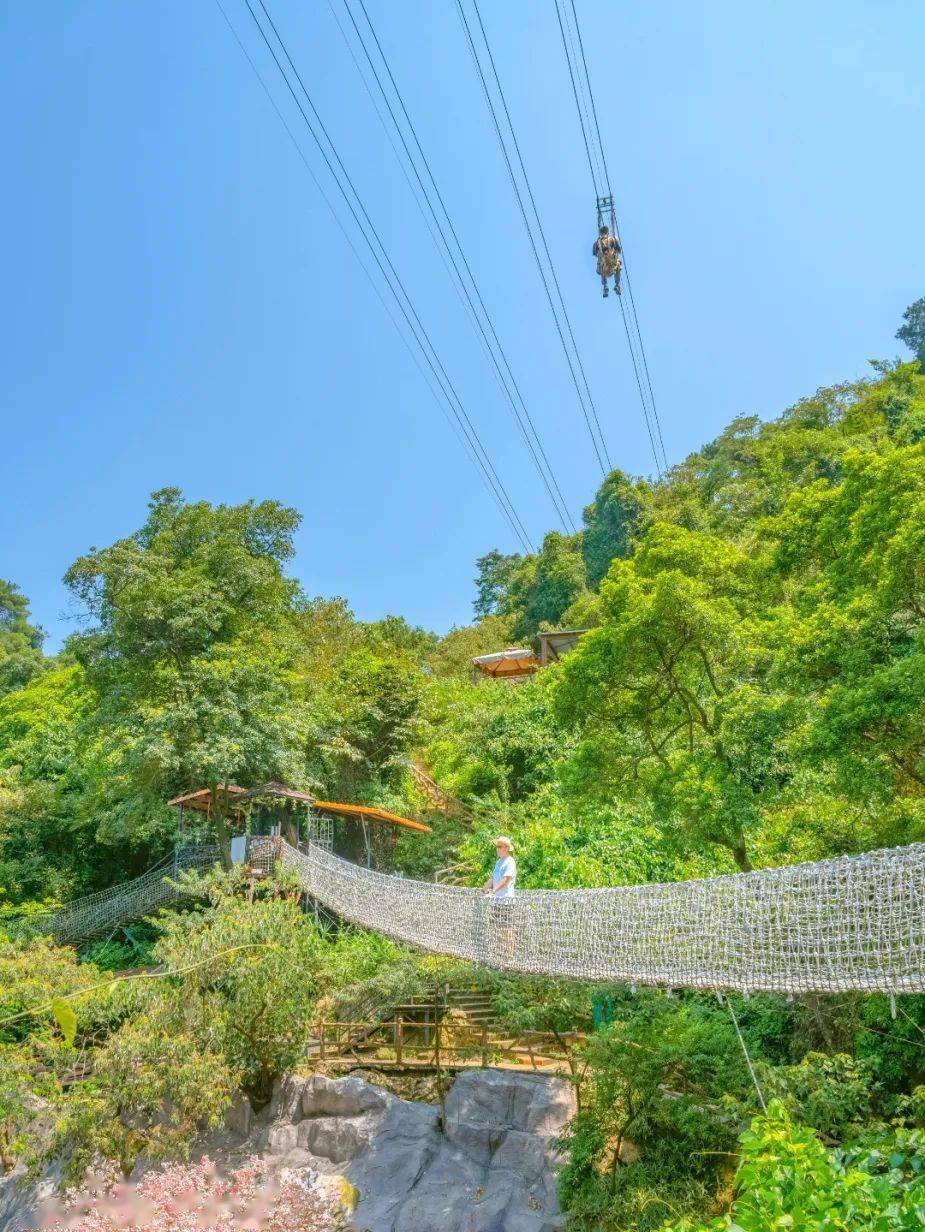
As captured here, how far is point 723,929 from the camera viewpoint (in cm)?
348

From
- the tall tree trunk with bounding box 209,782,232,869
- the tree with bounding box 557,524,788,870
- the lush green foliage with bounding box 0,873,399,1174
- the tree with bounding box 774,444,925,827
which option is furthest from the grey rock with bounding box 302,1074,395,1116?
the tree with bounding box 774,444,925,827

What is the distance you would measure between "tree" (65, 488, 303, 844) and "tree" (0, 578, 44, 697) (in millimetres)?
17417

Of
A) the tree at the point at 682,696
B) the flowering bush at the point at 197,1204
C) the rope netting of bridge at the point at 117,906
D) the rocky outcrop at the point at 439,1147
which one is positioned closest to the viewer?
the flowering bush at the point at 197,1204

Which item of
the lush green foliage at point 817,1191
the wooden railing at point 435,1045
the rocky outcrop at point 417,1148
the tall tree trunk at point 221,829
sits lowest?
the rocky outcrop at point 417,1148

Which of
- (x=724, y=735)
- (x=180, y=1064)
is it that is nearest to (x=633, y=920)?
(x=724, y=735)

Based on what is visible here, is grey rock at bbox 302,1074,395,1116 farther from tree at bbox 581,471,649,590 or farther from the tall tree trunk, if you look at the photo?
tree at bbox 581,471,649,590

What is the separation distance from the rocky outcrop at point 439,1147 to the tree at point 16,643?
2302 cm

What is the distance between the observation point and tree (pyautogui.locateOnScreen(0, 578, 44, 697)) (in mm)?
27766

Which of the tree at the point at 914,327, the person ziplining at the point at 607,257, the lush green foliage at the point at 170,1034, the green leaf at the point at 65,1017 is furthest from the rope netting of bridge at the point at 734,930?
the tree at the point at 914,327

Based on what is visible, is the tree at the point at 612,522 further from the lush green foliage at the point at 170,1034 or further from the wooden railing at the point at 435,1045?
the lush green foliage at the point at 170,1034

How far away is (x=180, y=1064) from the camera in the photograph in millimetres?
5809

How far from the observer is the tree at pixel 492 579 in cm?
3281

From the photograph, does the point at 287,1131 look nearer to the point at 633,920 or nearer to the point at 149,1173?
the point at 149,1173

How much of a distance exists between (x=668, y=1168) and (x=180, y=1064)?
3.42 m
